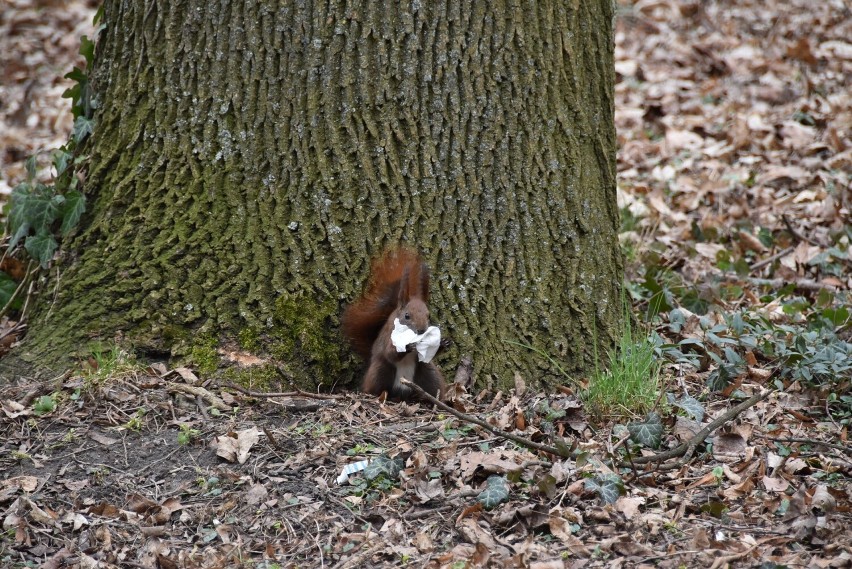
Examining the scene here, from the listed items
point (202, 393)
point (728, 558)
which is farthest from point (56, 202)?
point (728, 558)

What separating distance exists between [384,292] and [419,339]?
27cm

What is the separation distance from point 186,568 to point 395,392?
1.15m

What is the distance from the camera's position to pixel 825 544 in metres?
2.59

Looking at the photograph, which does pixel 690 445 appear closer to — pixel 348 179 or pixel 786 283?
pixel 348 179

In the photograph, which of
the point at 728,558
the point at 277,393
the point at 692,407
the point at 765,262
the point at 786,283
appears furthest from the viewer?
the point at 765,262

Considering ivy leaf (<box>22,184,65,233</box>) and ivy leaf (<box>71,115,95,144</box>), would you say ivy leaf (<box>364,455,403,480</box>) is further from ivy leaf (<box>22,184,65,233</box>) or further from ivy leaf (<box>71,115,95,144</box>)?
ivy leaf (<box>71,115,95,144</box>)

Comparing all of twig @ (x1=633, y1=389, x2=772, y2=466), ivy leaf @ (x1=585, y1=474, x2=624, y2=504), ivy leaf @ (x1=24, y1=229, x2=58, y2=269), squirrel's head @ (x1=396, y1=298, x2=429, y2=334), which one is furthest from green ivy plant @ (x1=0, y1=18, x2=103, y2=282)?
twig @ (x1=633, y1=389, x2=772, y2=466)

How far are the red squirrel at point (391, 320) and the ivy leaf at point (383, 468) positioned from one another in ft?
1.56

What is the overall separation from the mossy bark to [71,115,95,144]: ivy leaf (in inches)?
11.7

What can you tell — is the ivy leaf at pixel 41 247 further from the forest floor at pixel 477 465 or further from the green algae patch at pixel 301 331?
the green algae patch at pixel 301 331

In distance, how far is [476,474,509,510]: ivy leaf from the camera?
9.23 feet

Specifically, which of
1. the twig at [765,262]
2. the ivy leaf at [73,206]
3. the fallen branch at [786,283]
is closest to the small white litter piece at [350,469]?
the ivy leaf at [73,206]

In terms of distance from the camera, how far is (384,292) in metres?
3.50

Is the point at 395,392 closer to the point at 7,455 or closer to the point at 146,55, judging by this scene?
the point at 7,455
